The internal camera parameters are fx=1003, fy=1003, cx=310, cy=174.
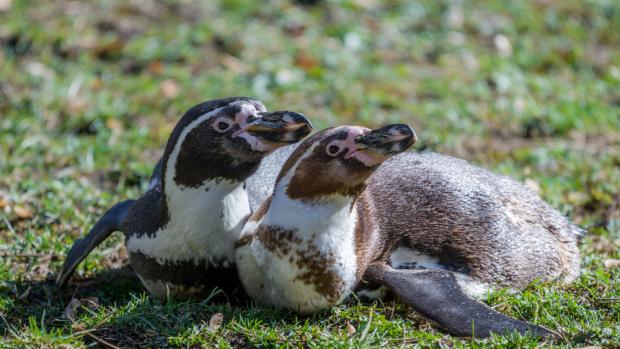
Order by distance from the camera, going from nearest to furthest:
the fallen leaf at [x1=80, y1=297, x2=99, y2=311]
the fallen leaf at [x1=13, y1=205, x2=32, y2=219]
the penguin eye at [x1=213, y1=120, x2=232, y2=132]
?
the penguin eye at [x1=213, y1=120, x2=232, y2=132] < the fallen leaf at [x1=80, y1=297, x2=99, y2=311] < the fallen leaf at [x1=13, y1=205, x2=32, y2=219]

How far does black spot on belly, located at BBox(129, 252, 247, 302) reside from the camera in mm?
4273

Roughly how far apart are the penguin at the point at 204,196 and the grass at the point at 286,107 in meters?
0.15

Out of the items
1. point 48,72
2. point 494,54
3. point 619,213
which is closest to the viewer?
point 619,213

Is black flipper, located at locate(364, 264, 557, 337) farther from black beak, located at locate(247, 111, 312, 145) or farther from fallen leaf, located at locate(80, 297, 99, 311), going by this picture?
fallen leaf, located at locate(80, 297, 99, 311)

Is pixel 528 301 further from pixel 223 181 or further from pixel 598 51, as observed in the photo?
pixel 598 51

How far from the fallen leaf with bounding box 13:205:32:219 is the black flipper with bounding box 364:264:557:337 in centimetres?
225

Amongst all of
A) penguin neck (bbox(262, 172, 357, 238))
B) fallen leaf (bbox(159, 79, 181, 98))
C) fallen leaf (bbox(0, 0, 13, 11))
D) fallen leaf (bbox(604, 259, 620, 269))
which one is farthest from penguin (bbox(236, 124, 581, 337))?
fallen leaf (bbox(0, 0, 13, 11))

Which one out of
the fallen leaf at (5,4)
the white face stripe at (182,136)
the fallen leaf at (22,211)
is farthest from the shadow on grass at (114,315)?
the fallen leaf at (5,4)

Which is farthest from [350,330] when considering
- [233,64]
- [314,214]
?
[233,64]

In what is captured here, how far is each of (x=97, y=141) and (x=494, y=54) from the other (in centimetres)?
374

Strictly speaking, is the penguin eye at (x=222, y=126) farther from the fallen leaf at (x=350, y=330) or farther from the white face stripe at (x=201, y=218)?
the fallen leaf at (x=350, y=330)

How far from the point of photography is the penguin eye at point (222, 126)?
159 inches

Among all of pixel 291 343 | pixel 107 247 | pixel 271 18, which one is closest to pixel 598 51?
pixel 271 18

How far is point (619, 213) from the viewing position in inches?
231
